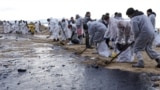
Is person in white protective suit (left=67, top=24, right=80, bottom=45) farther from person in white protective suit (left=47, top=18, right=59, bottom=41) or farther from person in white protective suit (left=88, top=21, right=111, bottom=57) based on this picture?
person in white protective suit (left=88, top=21, right=111, bottom=57)

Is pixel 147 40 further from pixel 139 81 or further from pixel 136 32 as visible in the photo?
pixel 139 81

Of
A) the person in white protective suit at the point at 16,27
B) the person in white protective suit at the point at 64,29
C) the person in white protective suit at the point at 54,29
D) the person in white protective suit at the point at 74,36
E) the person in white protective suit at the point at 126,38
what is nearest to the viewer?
the person in white protective suit at the point at 126,38

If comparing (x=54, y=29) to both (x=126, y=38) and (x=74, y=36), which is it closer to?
(x=74, y=36)

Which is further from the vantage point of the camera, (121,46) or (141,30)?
(121,46)

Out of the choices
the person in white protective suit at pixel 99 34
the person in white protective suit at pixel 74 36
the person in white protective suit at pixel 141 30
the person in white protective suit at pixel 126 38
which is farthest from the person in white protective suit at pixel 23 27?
the person in white protective suit at pixel 141 30

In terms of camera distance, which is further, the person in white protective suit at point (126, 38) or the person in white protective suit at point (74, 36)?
the person in white protective suit at point (74, 36)

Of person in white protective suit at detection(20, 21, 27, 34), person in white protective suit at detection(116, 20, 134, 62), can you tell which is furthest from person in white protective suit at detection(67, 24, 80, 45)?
person in white protective suit at detection(20, 21, 27, 34)

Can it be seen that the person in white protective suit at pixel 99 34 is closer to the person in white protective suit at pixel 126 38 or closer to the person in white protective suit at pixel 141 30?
the person in white protective suit at pixel 126 38

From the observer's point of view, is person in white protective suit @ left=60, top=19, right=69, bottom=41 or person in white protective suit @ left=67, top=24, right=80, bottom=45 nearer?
person in white protective suit @ left=67, top=24, right=80, bottom=45

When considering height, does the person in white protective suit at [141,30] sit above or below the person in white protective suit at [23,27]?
above

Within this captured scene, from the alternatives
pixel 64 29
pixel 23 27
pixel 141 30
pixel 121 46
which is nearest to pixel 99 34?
pixel 121 46

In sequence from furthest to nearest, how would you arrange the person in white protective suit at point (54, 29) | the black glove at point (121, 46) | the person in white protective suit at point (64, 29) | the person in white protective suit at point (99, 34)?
the person in white protective suit at point (54, 29) < the person in white protective suit at point (64, 29) < the person in white protective suit at point (99, 34) < the black glove at point (121, 46)

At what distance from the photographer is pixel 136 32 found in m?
12.0

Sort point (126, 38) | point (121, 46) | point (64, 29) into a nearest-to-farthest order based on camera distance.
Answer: point (126, 38) → point (121, 46) → point (64, 29)
